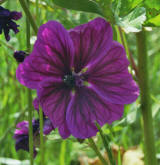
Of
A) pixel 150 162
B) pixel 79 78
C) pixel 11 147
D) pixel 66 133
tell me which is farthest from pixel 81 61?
pixel 11 147

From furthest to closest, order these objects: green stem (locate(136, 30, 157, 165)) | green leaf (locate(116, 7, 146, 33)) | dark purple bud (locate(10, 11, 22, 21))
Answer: green stem (locate(136, 30, 157, 165)), dark purple bud (locate(10, 11, 22, 21)), green leaf (locate(116, 7, 146, 33))

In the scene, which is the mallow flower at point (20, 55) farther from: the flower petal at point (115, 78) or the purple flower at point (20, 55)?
the flower petal at point (115, 78)

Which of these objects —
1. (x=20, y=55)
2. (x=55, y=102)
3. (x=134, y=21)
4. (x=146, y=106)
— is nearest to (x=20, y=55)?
(x=20, y=55)

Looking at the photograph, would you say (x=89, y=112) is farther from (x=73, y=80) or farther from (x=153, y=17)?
(x=153, y=17)

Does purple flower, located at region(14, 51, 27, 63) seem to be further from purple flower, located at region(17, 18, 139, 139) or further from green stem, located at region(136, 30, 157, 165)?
green stem, located at region(136, 30, 157, 165)

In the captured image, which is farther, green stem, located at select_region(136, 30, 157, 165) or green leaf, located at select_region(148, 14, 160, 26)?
green stem, located at select_region(136, 30, 157, 165)

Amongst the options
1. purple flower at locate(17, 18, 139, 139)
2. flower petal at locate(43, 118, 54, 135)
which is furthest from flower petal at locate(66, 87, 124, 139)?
flower petal at locate(43, 118, 54, 135)
